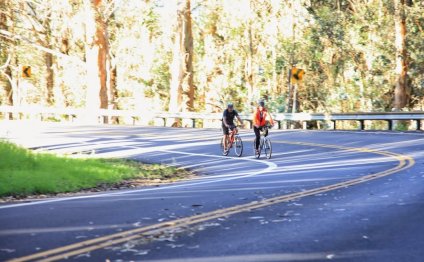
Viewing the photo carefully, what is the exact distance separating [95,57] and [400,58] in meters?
17.0

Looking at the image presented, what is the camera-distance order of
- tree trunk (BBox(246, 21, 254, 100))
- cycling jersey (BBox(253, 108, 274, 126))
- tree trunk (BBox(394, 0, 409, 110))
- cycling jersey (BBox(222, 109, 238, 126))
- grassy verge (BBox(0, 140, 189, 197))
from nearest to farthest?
grassy verge (BBox(0, 140, 189, 197))
cycling jersey (BBox(253, 108, 274, 126))
cycling jersey (BBox(222, 109, 238, 126))
tree trunk (BBox(394, 0, 409, 110))
tree trunk (BBox(246, 21, 254, 100))

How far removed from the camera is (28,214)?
29.9 ft

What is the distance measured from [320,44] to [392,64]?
469cm

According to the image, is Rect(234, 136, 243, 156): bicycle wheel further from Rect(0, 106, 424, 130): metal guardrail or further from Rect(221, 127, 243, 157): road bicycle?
Rect(0, 106, 424, 130): metal guardrail

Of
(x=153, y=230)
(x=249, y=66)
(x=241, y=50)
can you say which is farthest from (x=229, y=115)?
(x=241, y=50)

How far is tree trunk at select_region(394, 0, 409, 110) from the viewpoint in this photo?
37344mm

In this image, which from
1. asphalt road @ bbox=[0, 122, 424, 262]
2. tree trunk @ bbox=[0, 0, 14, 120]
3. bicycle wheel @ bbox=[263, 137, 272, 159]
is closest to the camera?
asphalt road @ bbox=[0, 122, 424, 262]

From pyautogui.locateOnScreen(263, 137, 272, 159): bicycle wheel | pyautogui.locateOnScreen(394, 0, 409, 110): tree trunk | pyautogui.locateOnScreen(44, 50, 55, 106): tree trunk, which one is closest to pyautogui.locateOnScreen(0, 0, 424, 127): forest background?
pyautogui.locateOnScreen(394, 0, 409, 110): tree trunk

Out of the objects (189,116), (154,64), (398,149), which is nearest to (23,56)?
(154,64)

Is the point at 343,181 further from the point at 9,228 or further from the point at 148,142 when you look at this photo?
the point at 148,142

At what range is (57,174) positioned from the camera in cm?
1466

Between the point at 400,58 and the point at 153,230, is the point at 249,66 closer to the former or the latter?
the point at 400,58

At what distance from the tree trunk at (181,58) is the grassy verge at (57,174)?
75.8 ft

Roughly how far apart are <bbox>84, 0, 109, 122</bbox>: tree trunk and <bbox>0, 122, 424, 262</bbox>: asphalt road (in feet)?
74.0
